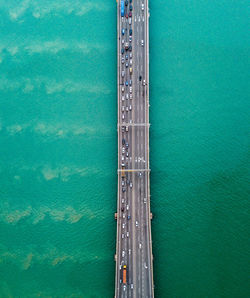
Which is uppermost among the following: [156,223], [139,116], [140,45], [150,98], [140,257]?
[140,45]

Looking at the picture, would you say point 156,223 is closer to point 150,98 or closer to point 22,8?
point 150,98

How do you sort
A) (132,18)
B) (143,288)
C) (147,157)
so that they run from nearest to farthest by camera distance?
(143,288)
(147,157)
(132,18)

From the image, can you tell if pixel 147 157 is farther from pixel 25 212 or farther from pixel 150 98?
pixel 25 212

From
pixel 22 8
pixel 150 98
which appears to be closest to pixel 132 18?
pixel 150 98

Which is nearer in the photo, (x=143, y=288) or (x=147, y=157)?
(x=143, y=288)

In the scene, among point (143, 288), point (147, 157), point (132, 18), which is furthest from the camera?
point (132, 18)

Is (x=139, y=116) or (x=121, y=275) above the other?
(x=139, y=116)
